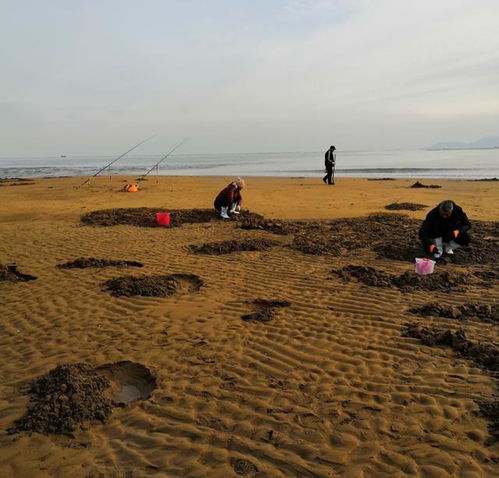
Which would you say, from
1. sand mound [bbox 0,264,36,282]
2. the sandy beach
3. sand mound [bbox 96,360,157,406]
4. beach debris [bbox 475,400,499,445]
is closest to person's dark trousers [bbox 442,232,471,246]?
the sandy beach

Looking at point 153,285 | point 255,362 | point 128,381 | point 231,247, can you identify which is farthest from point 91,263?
point 255,362

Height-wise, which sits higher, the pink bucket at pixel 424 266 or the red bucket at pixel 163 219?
the red bucket at pixel 163 219

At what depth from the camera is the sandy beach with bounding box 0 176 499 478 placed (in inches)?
119

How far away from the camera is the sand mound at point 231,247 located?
8.54 m

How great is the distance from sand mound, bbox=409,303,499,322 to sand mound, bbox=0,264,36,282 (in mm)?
5700

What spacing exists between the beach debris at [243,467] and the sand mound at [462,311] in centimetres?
329

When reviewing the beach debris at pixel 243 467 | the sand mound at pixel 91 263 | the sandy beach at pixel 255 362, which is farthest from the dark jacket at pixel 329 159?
the beach debris at pixel 243 467

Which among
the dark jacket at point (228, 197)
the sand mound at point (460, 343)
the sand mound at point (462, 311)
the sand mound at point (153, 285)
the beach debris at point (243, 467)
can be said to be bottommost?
the beach debris at point (243, 467)

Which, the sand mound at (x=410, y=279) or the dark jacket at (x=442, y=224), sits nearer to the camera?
the sand mound at (x=410, y=279)

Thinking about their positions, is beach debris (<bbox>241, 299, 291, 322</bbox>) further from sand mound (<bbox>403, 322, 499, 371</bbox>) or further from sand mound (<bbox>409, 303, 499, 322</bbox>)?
sand mound (<bbox>409, 303, 499, 322</bbox>)

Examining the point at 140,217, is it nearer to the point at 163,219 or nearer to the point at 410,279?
the point at 163,219

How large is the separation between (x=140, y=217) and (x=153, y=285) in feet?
19.1

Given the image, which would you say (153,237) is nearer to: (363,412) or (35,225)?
(35,225)

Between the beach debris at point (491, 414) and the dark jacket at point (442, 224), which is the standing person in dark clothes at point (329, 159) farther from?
the beach debris at point (491, 414)
